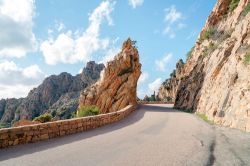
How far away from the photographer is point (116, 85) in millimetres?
44688

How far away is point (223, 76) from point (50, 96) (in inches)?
3509

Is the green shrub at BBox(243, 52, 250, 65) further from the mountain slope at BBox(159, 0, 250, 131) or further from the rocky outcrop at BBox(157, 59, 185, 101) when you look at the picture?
the rocky outcrop at BBox(157, 59, 185, 101)

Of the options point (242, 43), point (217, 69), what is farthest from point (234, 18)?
point (242, 43)

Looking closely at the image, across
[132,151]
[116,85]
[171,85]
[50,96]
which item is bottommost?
[132,151]

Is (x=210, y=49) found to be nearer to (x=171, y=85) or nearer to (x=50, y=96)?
(x=171, y=85)

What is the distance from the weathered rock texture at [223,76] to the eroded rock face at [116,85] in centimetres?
821

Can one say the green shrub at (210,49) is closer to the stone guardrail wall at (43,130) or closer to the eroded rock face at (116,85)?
the eroded rock face at (116,85)

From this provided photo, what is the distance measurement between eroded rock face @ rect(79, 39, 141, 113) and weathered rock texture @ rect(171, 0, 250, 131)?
8.21 meters

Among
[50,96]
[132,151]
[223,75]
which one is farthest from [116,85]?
[50,96]

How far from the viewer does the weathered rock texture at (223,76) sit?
15869 mm

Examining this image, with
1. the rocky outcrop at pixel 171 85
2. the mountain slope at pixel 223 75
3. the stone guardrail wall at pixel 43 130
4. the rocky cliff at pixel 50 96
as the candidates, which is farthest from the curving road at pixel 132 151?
the rocky cliff at pixel 50 96

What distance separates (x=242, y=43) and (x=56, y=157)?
58.5ft

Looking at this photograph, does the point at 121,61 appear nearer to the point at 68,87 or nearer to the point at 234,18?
the point at 234,18

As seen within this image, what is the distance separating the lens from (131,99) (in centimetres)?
4319
